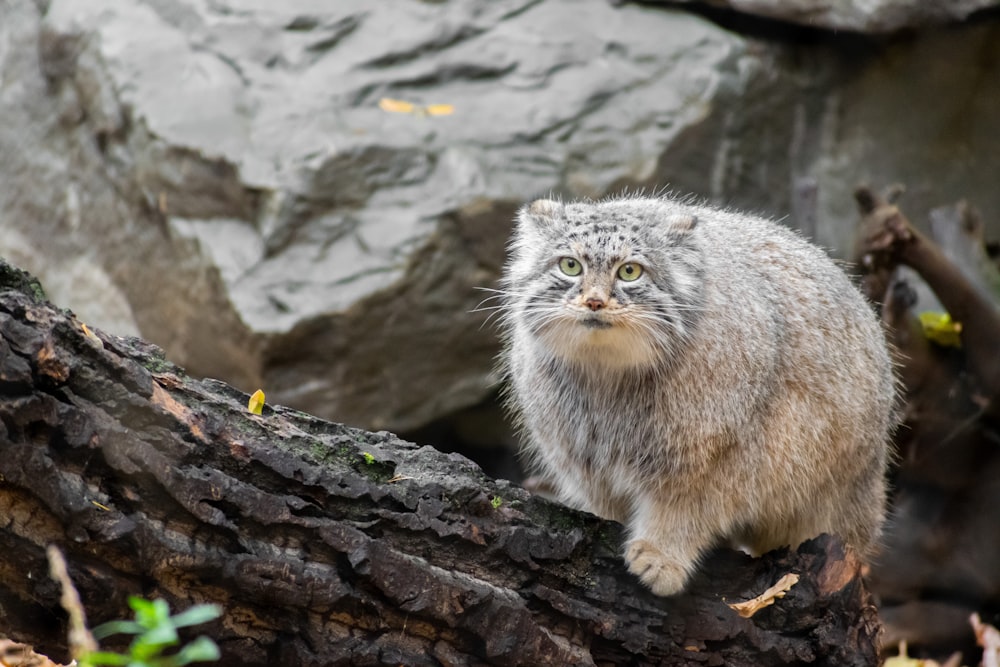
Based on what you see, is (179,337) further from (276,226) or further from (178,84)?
(178,84)

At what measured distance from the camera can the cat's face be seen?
13.8 feet

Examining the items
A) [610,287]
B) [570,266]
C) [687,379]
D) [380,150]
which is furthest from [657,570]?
[380,150]

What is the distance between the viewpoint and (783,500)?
4.66 m

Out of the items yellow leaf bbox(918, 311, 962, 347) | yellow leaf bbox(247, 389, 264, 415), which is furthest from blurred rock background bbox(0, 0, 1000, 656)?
yellow leaf bbox(247, 389, 264, 415)

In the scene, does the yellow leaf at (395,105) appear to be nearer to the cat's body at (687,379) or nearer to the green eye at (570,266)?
the cat's body at (687,379)

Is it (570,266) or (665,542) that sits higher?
(570,266)

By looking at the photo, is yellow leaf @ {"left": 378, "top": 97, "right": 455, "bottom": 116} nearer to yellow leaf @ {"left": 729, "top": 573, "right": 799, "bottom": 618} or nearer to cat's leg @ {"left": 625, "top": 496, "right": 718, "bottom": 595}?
cat's leg @ {"left": 625, "top": 496, "right": 718, "bottom": 595}

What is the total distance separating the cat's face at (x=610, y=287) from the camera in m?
4.19

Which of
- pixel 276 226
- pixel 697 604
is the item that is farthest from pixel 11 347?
pixel 276 226

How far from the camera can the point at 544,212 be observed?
185 inches

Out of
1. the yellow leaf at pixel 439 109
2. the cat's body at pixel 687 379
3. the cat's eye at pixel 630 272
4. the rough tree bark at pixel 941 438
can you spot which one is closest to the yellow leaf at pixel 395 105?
the yellow leaf at pixel 439 109

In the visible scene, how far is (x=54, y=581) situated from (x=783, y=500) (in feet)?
9.89

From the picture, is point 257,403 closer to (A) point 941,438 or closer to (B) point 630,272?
(B) point 630,272

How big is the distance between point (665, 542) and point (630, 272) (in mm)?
1102
